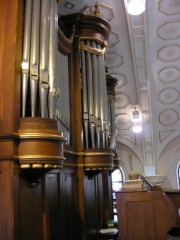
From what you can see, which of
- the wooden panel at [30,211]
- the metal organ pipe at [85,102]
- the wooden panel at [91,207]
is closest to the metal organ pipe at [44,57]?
the wooden panel at [30,211]

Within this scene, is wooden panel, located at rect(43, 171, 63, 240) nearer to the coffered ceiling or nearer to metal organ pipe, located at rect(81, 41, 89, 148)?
metal organ pipe, located at rect(81, 41, 89, 148)

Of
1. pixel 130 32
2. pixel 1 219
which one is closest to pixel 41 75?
pixel 1 219

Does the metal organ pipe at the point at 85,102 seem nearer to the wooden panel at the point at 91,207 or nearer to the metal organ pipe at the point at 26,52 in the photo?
the wooden panel at the point at 91,207

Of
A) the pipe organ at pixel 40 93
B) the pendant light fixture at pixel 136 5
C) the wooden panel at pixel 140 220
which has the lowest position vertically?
the wooden panel at pixel 140 220

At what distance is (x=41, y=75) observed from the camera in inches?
117

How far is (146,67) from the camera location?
810 centimetres

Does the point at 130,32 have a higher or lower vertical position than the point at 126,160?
higher

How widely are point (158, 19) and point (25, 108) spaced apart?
5162 millimetres

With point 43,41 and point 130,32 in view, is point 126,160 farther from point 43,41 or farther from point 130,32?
point 43,41

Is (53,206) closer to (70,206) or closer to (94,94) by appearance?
(70,206)

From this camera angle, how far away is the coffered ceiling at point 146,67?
22.0ft

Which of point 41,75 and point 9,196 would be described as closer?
point 9,196

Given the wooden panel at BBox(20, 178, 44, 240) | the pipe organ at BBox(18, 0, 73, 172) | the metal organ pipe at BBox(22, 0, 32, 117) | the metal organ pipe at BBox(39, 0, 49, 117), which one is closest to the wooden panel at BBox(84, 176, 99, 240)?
the wooden panel at BBox(20, 178, 44, 240)

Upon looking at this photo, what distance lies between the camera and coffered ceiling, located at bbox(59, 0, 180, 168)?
670 centimetres
